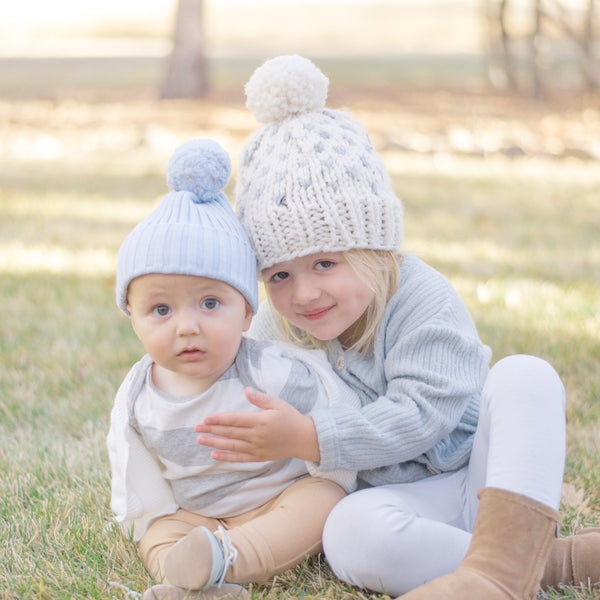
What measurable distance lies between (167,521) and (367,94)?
1133 centimetres

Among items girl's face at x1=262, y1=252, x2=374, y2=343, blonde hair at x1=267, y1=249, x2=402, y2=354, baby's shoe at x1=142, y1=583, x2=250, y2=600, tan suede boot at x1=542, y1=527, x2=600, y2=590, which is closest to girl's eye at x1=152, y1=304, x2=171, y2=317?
girl's face at x1=262, y1=252, x2=374, y2=343

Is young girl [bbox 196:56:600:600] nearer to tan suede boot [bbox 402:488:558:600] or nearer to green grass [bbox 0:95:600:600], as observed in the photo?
tan suede boot [bbox 402:488:558:600]

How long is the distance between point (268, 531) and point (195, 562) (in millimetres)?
214

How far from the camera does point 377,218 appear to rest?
6.77ft

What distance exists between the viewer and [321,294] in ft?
6.68

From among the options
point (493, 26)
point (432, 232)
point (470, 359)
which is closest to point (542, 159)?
point (432, 232)

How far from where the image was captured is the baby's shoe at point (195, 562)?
1732mm

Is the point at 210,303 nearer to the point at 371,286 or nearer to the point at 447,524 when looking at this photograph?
the point at 371,286

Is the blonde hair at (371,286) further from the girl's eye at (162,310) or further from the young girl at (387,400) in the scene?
the girl's eye at (162,310)

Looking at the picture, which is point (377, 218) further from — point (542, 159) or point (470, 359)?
point (542, 159)

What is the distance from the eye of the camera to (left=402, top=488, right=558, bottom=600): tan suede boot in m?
1.63

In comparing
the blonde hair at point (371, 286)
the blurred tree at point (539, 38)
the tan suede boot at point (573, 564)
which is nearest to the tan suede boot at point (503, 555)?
the tan suede boot at point (573, 564)

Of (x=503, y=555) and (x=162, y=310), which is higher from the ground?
(x=162, y=310)

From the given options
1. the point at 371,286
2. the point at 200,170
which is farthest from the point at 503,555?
the point at 200,170
